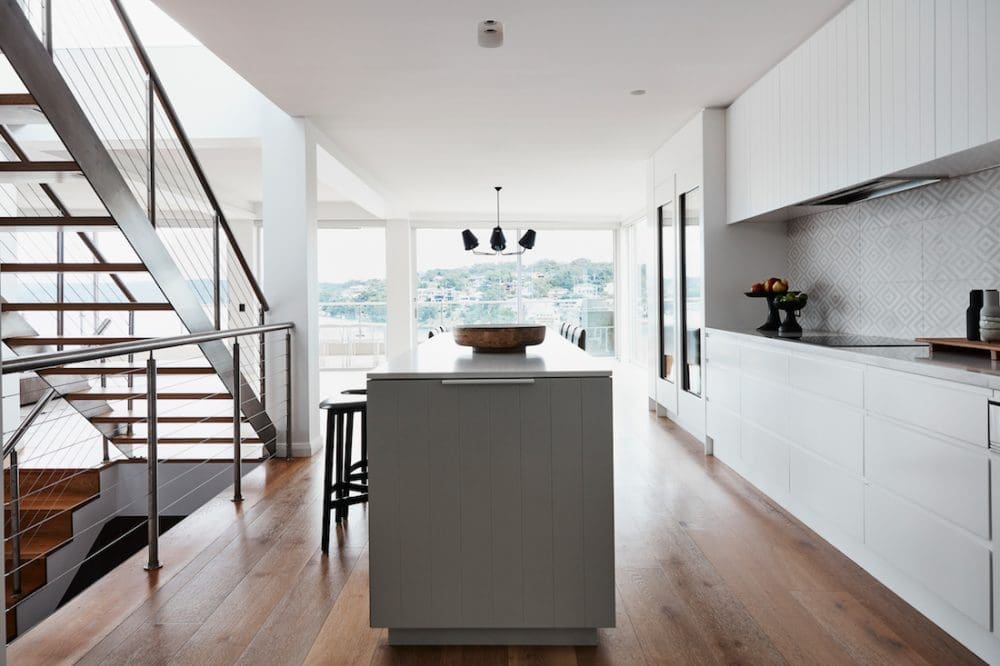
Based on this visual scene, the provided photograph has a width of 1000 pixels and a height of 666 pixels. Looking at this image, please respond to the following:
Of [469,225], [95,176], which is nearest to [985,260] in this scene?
[95,176]

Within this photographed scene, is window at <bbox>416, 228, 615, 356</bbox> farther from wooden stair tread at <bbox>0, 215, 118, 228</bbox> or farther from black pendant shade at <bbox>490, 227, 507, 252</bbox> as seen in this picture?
wooden stair tread at <bbox>0, 215, 118, 228</bbox>

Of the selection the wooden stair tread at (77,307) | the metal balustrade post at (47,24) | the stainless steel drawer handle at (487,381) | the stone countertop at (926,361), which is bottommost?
the stainless steel drawer handle at (487,381)

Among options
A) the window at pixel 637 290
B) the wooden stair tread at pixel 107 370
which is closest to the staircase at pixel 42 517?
the wooden stair tread at pixel 107 370

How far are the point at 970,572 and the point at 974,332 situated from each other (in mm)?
945

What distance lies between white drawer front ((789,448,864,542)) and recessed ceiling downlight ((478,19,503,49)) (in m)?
2.42

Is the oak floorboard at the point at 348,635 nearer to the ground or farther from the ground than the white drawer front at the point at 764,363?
nearer to the ground

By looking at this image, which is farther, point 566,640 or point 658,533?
point 658,533

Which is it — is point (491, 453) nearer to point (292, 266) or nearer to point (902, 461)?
point (902, 461)

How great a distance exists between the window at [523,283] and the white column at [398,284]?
18.7 inches

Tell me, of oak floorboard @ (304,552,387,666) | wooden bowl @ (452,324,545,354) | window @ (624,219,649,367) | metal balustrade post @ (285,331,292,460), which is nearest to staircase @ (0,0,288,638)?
metal balustrade post @ (285,331,292,460)

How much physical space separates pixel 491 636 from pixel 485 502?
0.42 meters

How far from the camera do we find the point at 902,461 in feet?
7.51

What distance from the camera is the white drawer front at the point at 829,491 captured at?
2.61m

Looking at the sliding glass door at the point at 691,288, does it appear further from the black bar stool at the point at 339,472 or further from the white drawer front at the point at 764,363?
the black bar stool at the point at 339,472
